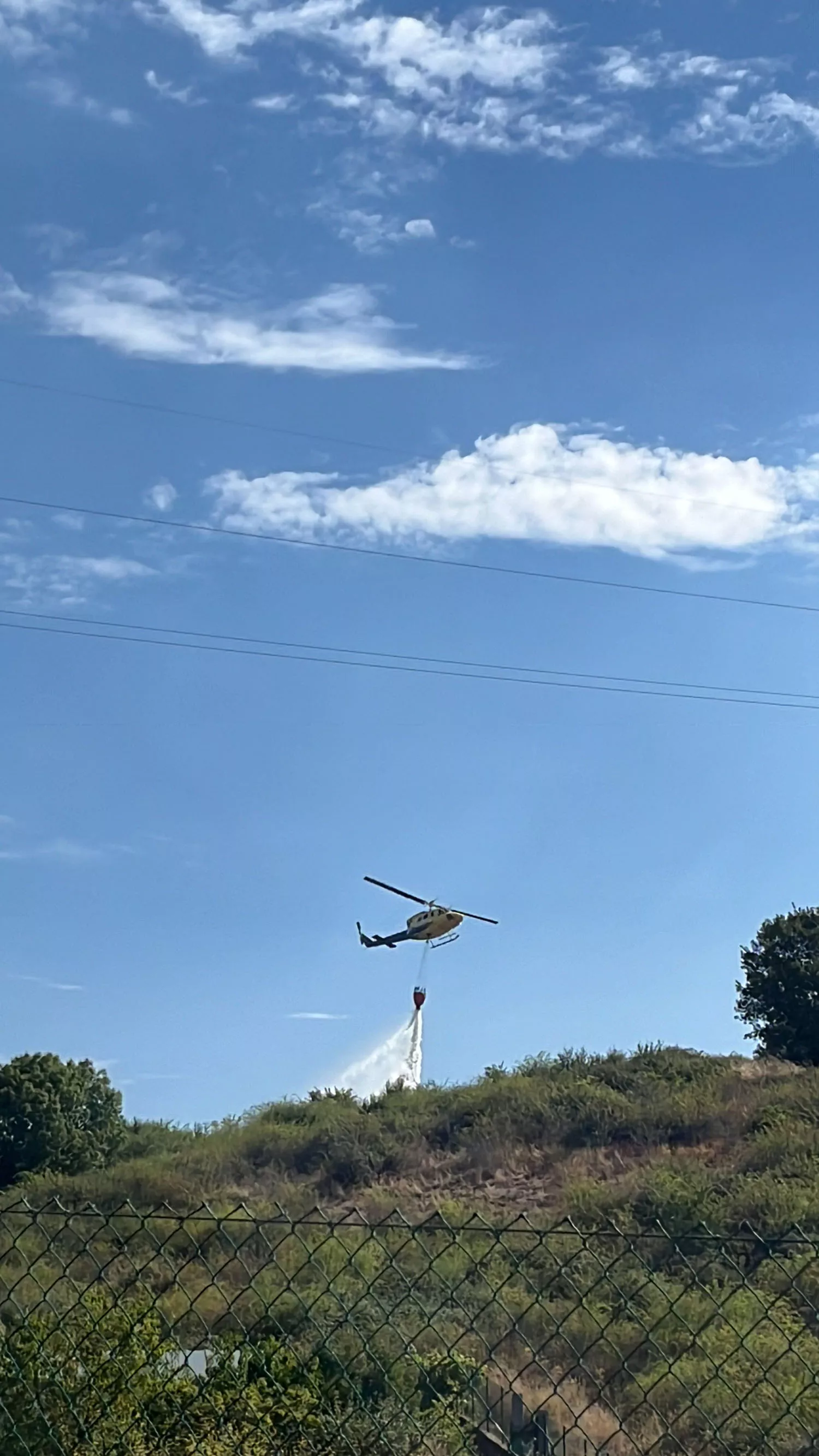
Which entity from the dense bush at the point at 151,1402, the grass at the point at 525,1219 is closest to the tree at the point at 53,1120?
the grass at the point at 525,1219

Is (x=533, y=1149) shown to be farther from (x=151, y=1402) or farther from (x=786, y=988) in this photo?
(x=151, y=1402)

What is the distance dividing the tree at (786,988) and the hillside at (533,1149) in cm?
547

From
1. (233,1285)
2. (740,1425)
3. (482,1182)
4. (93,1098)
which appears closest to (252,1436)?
(740,1425)

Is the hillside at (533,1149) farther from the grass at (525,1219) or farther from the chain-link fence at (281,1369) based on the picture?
the chain-link fence at (281,1369)

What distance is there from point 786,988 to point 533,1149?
13817 millimetres

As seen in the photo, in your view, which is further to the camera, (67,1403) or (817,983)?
(817,983)

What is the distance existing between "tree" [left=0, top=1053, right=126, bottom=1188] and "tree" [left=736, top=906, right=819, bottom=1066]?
1679 cm

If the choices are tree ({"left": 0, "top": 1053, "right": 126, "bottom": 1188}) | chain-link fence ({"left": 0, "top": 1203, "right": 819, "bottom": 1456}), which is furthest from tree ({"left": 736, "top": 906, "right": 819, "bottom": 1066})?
chain-link fence ({"left": 0, "top": 1203, "right": 819, "bottom": 1456})

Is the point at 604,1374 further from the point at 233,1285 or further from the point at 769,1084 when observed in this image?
the point at 769,1084

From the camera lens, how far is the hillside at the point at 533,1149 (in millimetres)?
24188

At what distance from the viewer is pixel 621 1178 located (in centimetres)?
2555

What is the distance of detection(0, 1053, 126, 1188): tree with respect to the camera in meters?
34.4

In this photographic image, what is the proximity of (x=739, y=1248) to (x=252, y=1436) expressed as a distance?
49.9ft

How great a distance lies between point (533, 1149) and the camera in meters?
28.7
